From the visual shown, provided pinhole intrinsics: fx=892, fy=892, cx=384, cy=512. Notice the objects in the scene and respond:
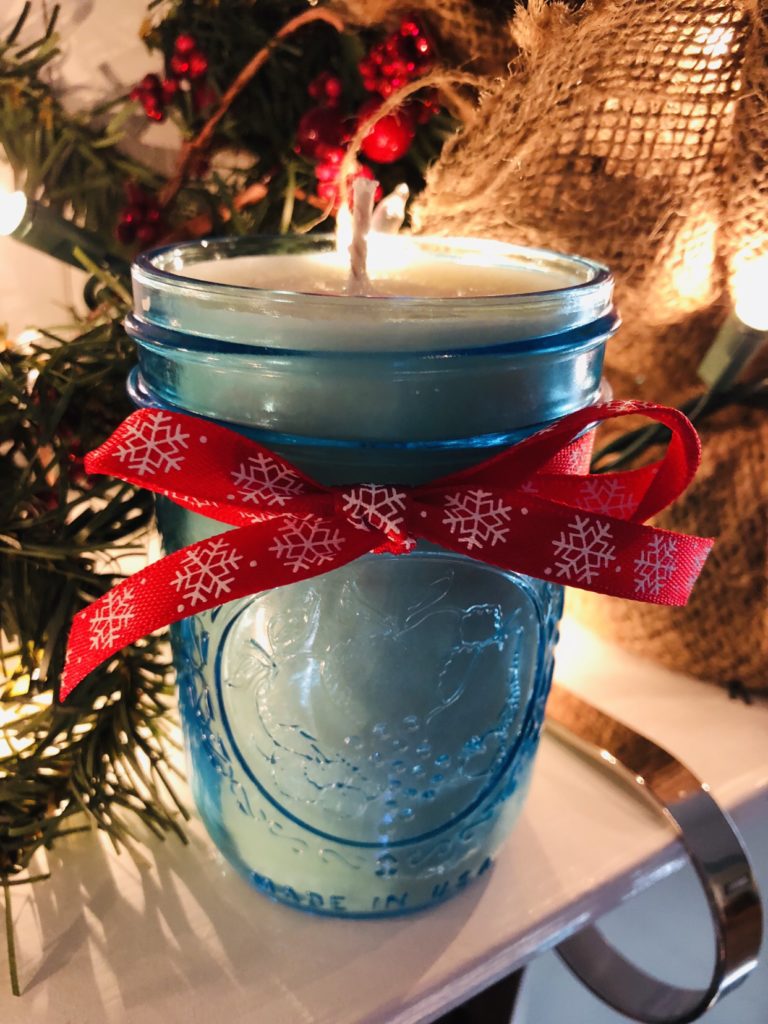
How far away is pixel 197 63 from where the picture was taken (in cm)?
40

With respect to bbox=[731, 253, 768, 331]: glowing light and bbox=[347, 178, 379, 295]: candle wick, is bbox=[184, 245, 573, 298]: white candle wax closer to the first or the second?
bbox=[347, 178, 379, 295]: candle wick

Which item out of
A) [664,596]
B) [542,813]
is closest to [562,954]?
[542,813]

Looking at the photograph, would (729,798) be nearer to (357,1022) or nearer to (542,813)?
(542,813)

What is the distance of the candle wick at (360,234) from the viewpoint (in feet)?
0.91

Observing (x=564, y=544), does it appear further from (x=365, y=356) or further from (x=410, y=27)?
(x=410, y=27)

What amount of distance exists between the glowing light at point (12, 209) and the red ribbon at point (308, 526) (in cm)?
18

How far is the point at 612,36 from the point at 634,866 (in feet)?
1.03

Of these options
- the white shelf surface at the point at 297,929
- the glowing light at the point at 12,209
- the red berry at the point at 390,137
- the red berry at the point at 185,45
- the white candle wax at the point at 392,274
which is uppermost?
the red berry at the point at 185,45

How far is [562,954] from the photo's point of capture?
43 centimetres

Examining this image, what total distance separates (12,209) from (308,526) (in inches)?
9.2

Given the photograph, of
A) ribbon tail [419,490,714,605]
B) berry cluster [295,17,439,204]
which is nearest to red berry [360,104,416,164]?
berry cluster [295,17,439,204]

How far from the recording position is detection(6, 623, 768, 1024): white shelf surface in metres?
0.29

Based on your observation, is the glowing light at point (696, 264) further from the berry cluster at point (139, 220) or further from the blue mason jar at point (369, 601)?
the berry cluster at point (139, 220)

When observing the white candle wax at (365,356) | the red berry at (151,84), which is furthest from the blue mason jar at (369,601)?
the red berry at (151,84)
